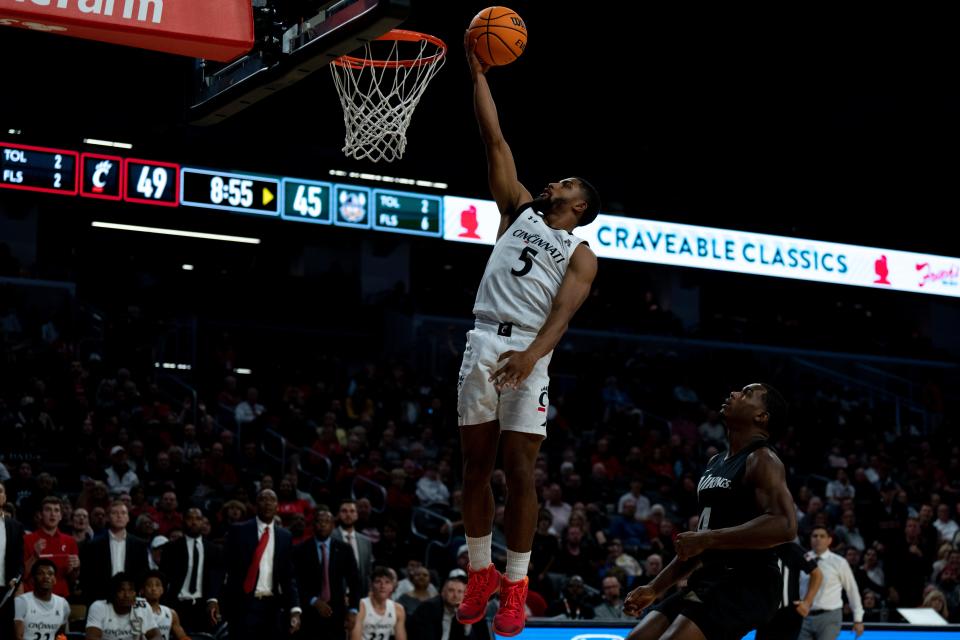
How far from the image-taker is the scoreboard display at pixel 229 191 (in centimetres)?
1529

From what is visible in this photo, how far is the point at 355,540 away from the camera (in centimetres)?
1138

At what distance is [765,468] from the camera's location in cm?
565

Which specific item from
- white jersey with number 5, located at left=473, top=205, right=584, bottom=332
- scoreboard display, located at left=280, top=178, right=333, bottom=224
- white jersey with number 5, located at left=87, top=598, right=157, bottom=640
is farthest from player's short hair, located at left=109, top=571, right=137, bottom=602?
scoreboard display, located at left=280, top=178, right=333, bottom=224

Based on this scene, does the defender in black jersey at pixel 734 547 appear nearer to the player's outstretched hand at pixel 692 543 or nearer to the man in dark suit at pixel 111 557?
the player's outstretched hand at pixel 692 543

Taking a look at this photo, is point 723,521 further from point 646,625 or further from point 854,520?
point 854,520

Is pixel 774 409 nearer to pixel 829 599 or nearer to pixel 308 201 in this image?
pixel 829 599

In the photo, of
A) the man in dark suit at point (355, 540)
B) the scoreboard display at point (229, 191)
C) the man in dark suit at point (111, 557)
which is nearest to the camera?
the man in dark suit at point (111, 557)

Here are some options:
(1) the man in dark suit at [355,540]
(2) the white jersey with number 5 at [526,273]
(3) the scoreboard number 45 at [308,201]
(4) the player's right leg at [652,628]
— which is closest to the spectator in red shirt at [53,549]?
(1) the man in dark suit at [355,540]

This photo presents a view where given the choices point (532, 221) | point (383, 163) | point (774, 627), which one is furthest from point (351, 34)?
point (383, 163)

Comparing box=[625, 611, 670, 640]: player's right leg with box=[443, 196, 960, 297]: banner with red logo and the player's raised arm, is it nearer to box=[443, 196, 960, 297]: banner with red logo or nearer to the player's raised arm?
the player's raised arm

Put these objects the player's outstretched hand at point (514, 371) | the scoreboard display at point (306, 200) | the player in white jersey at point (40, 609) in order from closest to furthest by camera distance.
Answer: the player's outstretched hand at point (514, 371) → the player in white jersey at point (40, 609) → the scoreboard display at point (306, 200)

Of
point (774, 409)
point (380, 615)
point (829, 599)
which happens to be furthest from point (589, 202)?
point (829, 599)

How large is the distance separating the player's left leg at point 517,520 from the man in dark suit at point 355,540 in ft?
19.0

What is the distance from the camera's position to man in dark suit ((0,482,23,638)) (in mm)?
9461
